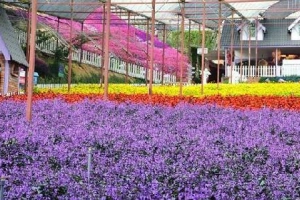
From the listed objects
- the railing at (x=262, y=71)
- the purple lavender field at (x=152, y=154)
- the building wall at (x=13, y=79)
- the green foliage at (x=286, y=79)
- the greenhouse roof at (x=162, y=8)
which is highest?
the greenhouse roof at (x=162, y=8)

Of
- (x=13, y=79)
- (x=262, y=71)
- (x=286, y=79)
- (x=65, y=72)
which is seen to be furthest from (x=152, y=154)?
(x=262, y=71)

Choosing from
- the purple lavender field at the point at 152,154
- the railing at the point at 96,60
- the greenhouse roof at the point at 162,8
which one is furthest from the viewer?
the railing at the point at 96,60

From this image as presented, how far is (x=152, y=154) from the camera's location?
8961mm

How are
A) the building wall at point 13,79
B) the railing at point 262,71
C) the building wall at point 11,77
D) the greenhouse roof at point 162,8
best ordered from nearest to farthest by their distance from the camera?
the building wall at point 11,77 < the building wall at point 13,79 < the greenhouse roof at point 162,8 < the railing at point 262,71

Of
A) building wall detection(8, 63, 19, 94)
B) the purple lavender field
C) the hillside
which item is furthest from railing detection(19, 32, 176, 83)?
the purple lavender field

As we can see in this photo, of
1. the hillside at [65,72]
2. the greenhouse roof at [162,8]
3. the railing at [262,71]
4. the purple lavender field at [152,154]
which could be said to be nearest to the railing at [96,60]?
the hillside at [65,72]

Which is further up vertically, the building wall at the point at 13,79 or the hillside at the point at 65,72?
the hillside at the point at 65,72

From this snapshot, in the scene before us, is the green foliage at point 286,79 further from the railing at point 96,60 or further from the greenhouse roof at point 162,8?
the railing at point 96,60

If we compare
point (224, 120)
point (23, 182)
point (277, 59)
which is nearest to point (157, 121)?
point (224, 120)

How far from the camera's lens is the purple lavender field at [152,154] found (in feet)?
21.4

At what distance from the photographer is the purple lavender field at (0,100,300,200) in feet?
21.4

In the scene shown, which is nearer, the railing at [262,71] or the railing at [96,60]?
the railing at [96,60]

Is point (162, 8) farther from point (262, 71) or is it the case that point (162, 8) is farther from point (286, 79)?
point (262, 71)

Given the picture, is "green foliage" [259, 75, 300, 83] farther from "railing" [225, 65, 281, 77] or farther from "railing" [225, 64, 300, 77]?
"railing" [225, 65, 281, 77]
